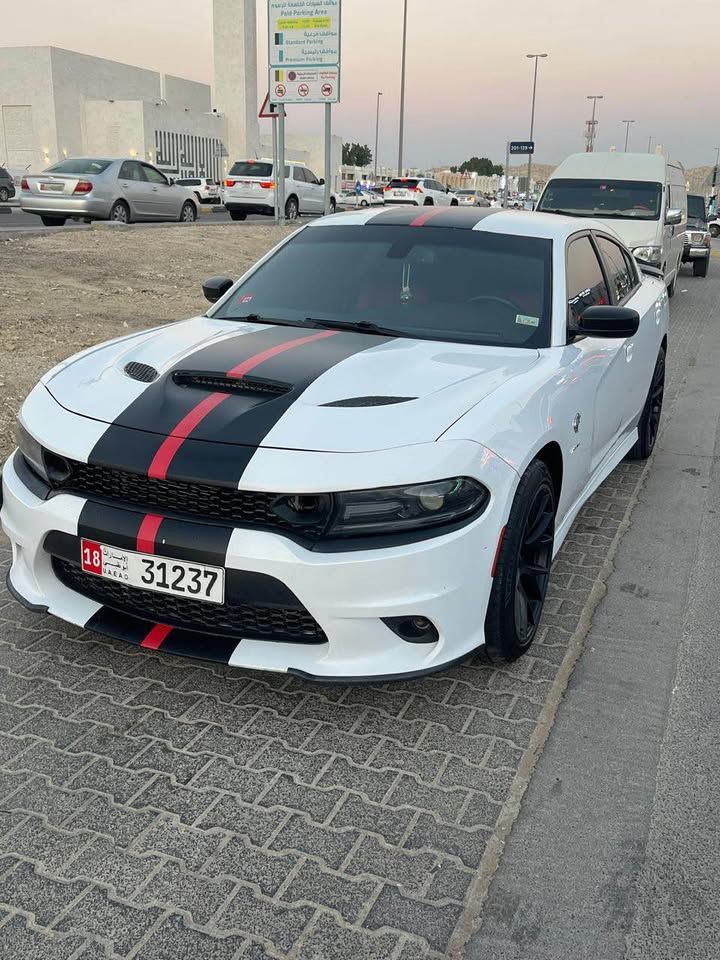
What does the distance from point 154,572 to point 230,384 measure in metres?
0.75

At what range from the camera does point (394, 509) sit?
9.20 ft

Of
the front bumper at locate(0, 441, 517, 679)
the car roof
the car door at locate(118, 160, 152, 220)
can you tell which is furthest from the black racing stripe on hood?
the car door at locate(118, 160, 152, 220)

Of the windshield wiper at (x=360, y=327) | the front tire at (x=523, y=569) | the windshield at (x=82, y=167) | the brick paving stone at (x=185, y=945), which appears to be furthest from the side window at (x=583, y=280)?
the windshield at (x=82, y=167)

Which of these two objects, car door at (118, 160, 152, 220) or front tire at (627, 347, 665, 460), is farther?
car door at (118, 160, 152, 220)

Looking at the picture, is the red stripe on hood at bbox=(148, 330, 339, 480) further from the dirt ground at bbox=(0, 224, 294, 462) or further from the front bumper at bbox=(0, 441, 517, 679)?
the dirt ground at bbox=(0, 224, 294, 462)

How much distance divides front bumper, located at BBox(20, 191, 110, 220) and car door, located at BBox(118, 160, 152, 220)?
747mm

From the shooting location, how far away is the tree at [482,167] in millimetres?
154125

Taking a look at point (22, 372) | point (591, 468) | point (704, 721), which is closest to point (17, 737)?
point (704, 721)

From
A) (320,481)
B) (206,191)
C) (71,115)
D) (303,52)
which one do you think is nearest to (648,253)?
(320,481)

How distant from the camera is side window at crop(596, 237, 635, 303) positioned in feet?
16.6

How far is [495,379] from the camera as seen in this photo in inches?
133

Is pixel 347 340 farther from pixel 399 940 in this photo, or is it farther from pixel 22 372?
pixel 22 372

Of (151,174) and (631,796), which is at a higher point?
(151,174)

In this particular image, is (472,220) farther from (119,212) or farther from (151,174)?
(151,174)
